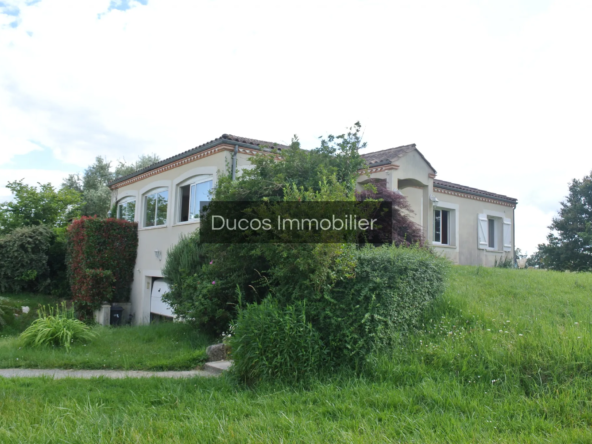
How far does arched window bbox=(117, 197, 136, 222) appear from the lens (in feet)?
61.7

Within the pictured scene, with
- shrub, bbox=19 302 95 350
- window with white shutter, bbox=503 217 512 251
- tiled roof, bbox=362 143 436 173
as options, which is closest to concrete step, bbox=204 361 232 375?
shrub, bbox=19 302 95 350

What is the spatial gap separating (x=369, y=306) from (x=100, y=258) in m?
13.2

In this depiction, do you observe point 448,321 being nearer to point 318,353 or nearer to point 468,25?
point 318,353

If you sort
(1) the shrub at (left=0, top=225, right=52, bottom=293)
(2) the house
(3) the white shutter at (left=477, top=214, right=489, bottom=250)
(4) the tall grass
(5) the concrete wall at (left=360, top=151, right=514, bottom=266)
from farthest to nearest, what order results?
1. (3) the white shutter at (left=477, top=214, right=489, bottom=250)
2. (1) the shrub at (left=0, top=225, right=52, bottom=293)
3. (5) the concrete wall at (left=360, top=151, right=514, bottom=266)
4. (2) the house
5. (4) the tall grass

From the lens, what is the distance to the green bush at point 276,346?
5879 millimetres

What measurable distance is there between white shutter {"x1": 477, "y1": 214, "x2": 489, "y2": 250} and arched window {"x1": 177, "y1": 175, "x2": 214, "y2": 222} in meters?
11.5

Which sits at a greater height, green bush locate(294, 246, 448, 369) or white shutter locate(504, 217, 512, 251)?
white shutter locate(504, 217, 512, 251)

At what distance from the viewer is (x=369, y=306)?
243 inches

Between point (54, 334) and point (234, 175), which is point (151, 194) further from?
point (54, 334)

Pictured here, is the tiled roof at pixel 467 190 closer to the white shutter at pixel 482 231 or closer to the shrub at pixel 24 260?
the white shutter at pixel 482 231

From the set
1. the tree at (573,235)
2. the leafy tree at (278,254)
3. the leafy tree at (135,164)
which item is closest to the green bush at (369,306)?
the leafy tree at (278,254)

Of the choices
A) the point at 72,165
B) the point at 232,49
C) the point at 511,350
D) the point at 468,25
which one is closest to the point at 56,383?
the point at 511,350

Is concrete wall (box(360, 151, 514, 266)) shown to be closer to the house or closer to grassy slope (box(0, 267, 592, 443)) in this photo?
the house

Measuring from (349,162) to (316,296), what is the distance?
3.92 metres
